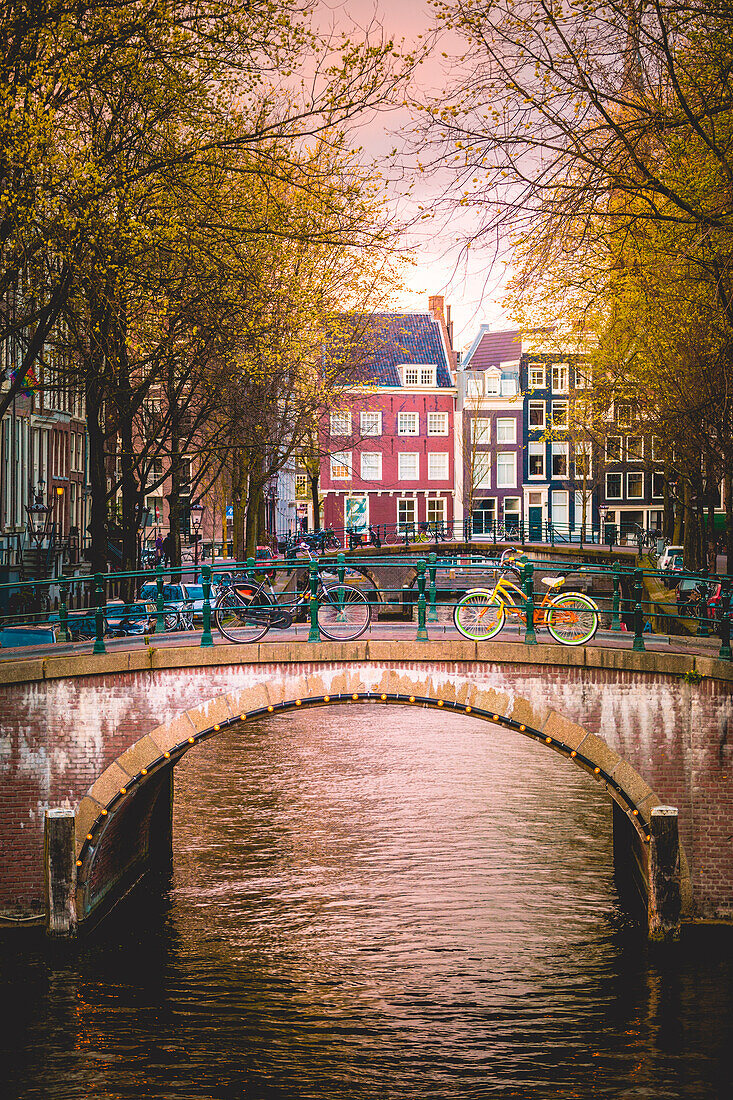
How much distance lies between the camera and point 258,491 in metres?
31.3

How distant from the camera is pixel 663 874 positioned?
46.9ft

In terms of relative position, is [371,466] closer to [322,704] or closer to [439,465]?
[439,465]

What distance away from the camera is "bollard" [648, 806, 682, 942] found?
14.2 meters

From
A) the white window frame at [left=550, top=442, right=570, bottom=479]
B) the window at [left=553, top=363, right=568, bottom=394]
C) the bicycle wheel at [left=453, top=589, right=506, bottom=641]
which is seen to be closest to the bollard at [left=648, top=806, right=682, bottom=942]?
the bicycle wheel at [left=453, top=589, right=506, bottom=641]

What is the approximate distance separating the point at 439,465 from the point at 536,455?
5.05 meters

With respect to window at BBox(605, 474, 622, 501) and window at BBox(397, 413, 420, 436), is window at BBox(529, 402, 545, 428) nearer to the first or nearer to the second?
window at BBox(605, 474, 622, 501)

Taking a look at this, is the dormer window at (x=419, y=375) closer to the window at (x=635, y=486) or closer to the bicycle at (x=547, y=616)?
the window at (x=635, y=486)

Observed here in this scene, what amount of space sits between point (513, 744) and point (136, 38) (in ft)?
57.8

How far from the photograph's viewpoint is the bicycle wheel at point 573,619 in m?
15.5

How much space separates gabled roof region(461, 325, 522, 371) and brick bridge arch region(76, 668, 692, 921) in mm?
48683

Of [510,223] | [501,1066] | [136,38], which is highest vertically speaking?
[136,38]

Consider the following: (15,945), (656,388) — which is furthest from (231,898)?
(656,388)

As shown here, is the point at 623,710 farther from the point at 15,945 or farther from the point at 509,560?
the point at 15,945

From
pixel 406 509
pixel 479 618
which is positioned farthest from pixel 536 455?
pixel 479 618
